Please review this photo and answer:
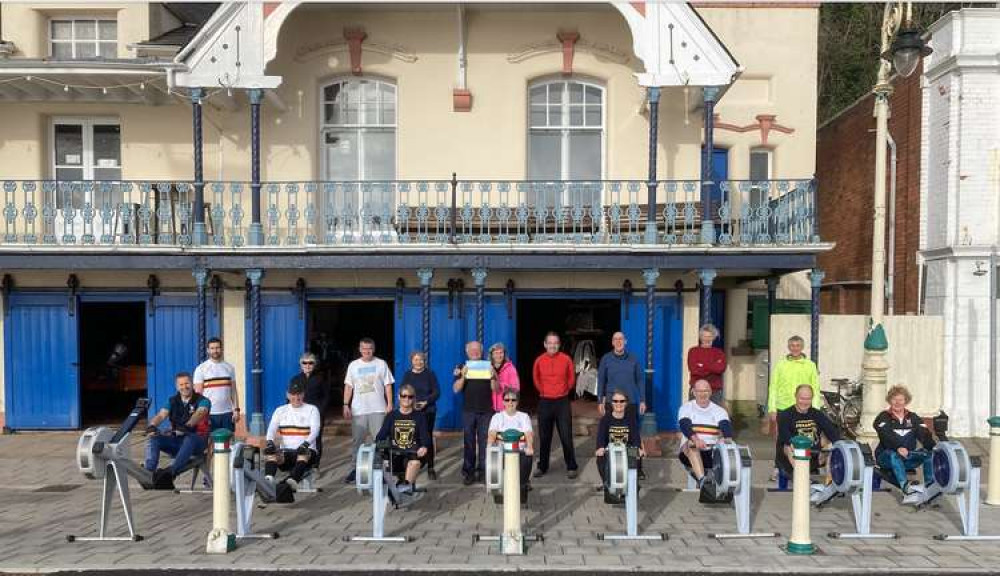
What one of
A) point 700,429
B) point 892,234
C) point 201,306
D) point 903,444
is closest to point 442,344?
point 201,306

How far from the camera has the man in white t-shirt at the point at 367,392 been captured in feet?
29.5

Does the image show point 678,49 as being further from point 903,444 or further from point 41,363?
point 41,363

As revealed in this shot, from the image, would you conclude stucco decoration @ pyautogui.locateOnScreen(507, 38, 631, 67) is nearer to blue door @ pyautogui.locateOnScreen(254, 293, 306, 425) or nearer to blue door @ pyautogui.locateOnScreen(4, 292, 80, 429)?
blue door @ pyautogui.locateOnScreen(254, 293, 306, 425)

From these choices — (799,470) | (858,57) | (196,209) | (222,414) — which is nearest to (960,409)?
(799,470)

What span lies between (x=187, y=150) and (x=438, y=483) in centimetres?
749

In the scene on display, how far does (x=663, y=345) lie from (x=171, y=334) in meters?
8.05

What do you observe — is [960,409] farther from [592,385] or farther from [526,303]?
[526,303]

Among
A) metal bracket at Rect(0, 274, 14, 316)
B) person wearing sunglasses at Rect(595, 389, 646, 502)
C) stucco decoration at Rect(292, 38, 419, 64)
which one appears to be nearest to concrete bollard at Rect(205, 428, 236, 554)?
person wearing sunglasses at Rect(595, 389, 646, 502)

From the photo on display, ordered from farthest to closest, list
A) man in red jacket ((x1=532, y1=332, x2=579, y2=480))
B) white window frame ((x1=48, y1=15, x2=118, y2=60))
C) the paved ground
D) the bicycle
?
1. white window frame ((x1=48, y1=15, x2=118, y2=60))
2. the bicycle
3. man in red jacket ((x1=532, y1=332, x2=579, y2=480))
4. the paved ground

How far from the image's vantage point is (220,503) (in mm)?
6512

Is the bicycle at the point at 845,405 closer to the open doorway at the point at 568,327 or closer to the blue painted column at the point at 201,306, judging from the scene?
the open doorway at the point at 568,327

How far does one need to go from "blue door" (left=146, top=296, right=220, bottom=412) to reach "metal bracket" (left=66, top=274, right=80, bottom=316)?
49.1 inches

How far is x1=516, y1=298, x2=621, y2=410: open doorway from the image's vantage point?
14398mm

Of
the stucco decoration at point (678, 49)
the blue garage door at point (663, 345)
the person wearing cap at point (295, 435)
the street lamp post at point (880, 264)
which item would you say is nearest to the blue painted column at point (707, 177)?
the stucco decoration at point (678, 49)
